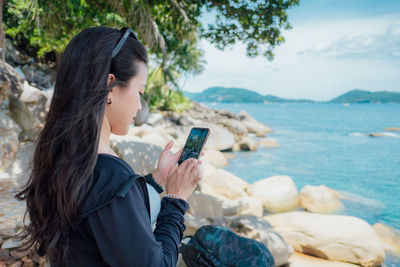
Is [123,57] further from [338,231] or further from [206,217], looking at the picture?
[338,231]

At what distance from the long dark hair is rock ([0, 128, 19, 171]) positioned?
433cm

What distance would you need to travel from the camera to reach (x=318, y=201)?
10195 millimetres

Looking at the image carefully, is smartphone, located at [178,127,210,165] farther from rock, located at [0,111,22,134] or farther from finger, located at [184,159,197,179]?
rock, located at [0,111,22,134]

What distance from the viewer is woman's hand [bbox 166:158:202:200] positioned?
1483 millimetres

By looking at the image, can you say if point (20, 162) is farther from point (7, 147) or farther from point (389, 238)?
point (389, 238)

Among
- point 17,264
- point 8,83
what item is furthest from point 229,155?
point 17,264

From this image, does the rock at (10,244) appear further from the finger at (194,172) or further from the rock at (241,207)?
the rock at (241,207)

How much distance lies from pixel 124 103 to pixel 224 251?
2389 mm

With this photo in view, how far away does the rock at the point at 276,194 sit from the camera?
9.55 m

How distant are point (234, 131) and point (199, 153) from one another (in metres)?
22.5

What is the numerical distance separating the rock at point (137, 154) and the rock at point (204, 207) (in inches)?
39.8

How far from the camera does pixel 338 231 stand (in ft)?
20.3

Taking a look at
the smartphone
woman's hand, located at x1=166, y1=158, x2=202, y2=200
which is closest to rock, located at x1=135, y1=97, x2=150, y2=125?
the smartphone

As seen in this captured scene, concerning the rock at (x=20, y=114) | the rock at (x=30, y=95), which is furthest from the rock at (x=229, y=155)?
the rock at (x=20, y=114)
